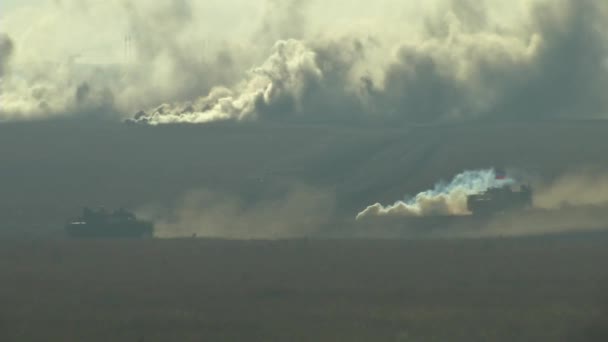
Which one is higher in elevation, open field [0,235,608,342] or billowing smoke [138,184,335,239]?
billowing smoke [138,184,335,239]

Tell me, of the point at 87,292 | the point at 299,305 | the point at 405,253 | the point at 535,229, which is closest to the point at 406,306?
the point at 299,305

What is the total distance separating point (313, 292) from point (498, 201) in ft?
278

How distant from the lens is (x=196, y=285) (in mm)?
77125

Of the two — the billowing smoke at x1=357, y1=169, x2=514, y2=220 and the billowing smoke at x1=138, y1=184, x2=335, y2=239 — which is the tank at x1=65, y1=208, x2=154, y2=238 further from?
the billowing smoke at x1=357, y1=169, x2=514, y2=220

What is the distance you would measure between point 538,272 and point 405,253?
18.8 metres

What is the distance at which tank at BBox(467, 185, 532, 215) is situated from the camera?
6019 inches

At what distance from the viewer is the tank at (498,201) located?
153 m

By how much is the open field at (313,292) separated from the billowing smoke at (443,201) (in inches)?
1949

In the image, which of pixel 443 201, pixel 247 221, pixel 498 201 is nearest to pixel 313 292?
pixel 498 201

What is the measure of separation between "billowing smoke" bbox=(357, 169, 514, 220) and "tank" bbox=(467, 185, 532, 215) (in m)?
3.38

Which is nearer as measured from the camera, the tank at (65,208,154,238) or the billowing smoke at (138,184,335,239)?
the tank at (65,208,154,238)

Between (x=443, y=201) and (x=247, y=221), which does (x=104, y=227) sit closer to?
(x=247, y=221)

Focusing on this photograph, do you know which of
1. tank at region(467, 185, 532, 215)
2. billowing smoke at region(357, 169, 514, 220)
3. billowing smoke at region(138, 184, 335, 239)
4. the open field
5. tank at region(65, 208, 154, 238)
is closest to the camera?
the open field

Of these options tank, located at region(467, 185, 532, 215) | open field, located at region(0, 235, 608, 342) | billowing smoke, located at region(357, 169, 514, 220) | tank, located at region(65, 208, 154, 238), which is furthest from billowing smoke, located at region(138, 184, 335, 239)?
open field, located at region(0, 235, 608, 342)
